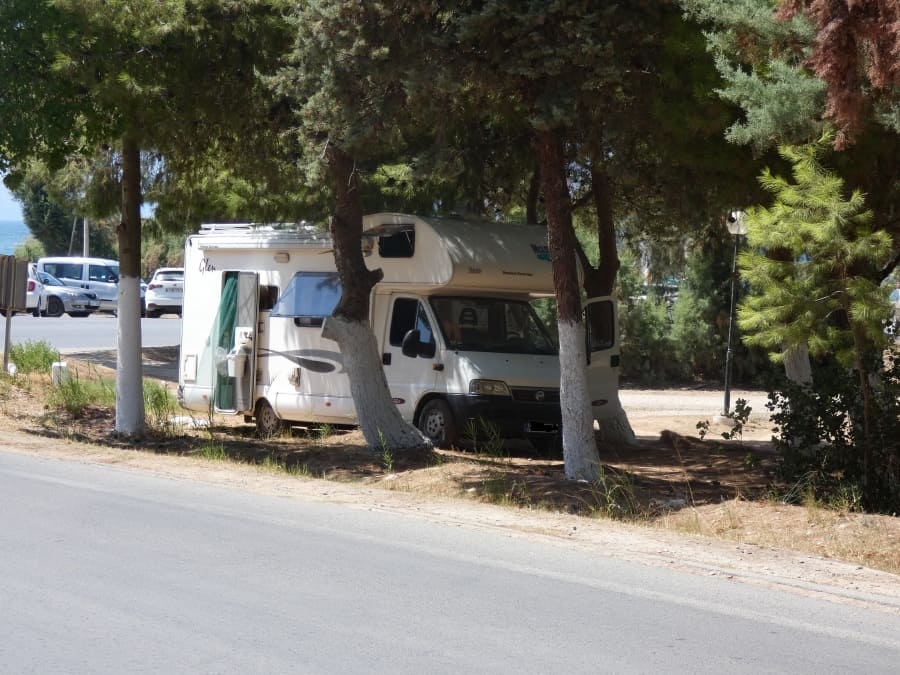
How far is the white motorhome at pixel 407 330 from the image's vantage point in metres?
14.3

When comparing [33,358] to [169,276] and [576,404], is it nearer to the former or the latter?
[576,404]

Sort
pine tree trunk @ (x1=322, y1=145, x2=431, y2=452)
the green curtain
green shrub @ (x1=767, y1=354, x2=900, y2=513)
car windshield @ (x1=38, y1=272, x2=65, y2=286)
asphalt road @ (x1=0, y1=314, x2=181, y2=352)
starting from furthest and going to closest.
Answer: car windshield @ (x1=38, y1=272, x2=65, y2=286) → asphalt road @ (x1=0, y1=314, x2=181, y2=352) → the green curtain → pine tree trunk @ (x1=322, y1=145, x2=431, y2=452) → green shrub @ (x1=767, y1=354, x2=900, y2=513)

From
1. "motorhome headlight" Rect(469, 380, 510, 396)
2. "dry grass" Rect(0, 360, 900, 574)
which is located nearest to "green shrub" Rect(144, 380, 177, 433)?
"dry grass" Rect(0, 360, 900, 574)

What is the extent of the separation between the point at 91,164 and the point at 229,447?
4.78m

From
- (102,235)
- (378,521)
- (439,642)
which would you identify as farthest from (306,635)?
(102,235)

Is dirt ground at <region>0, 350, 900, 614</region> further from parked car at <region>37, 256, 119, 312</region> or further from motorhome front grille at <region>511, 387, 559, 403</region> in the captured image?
parked car at <region>37, 256, 119, 312</region>

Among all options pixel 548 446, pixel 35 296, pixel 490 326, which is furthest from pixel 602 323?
pixel 35 296

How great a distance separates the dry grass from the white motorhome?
0.55m

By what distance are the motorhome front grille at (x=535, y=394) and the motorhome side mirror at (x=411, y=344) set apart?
1.39 meters

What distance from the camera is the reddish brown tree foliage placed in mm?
7859

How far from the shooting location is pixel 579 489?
11359 millimetres

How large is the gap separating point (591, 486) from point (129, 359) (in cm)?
692

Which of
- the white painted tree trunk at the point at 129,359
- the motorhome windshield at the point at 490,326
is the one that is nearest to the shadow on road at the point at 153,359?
the white painted tree trunk at the point at 129,359

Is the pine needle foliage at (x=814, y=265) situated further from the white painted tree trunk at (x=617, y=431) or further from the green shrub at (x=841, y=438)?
the white painted tree trunk at (x=617, y=431)
